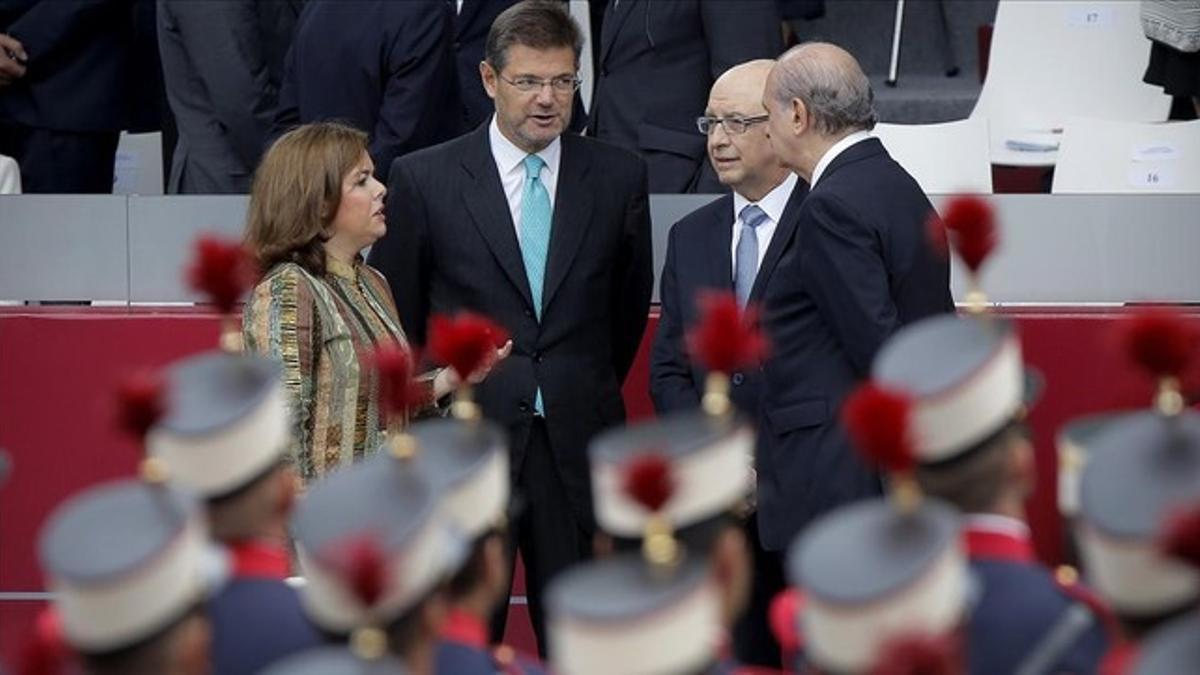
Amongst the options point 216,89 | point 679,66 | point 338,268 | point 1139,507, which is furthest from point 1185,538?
point 216,89

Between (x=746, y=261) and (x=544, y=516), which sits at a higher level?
(x=746, y=261)

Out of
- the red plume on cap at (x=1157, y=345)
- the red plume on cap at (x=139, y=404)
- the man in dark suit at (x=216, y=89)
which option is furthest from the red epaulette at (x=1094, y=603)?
the man in dark suit at (x=216, y=89)

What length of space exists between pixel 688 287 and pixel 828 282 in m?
0.63

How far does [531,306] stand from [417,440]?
2434 millimetres

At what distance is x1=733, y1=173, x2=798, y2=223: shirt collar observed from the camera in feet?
22.4

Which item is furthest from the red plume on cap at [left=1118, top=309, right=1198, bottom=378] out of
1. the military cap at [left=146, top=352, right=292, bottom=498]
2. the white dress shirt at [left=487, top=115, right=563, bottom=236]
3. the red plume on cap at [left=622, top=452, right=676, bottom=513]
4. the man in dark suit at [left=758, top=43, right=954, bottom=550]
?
the white dress shirt at [left=487, top=115, right=563, bottom=236]

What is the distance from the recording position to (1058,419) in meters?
7.52

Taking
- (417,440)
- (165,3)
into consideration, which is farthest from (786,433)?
(165,3)

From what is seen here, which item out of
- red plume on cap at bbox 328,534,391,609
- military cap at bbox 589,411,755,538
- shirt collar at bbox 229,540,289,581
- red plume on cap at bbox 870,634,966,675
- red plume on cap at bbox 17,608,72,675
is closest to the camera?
red plume on cap at bbox 870,634,966,675

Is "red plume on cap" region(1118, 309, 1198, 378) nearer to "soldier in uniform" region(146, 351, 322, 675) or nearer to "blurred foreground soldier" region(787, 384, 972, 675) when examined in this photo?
"blurred foreground soldier" region(787, 384, 972, 675)

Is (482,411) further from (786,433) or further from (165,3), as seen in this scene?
(165,3)

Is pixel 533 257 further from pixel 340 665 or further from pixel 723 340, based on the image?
pixel 340 665

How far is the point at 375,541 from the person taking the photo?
379 centimetres

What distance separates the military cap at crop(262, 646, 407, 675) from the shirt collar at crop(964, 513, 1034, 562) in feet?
3.00
